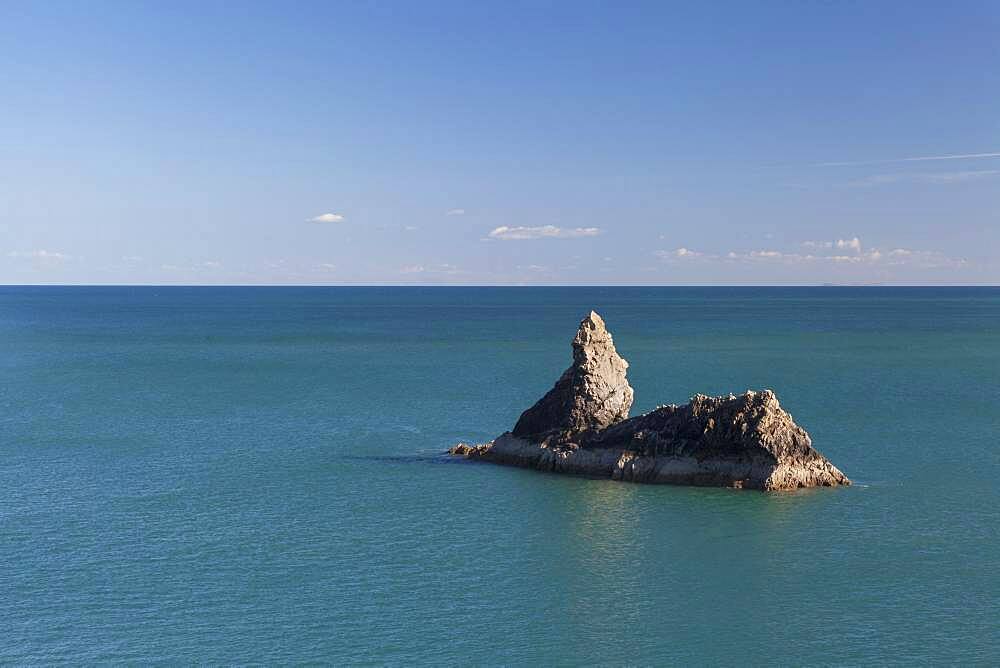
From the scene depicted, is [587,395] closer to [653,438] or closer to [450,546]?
[653,438]

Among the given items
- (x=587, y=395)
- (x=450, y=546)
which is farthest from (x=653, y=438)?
(x=450, y=546)

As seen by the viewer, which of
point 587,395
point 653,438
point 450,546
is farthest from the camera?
point 587,395

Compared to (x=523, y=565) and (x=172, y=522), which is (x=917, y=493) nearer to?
(x=523, y=565)

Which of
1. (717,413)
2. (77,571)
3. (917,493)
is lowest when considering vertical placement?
(77,571)

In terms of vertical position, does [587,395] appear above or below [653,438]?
above

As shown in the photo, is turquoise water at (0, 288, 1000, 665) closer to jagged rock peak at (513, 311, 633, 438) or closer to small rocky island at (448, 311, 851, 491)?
small rocky island at (448, 311, 851, 491)

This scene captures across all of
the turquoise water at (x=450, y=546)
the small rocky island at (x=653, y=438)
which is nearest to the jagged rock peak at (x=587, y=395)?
the small rocky island at (x=653, y=438)

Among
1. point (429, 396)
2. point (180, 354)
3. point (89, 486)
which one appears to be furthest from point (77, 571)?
point (180, 354)
